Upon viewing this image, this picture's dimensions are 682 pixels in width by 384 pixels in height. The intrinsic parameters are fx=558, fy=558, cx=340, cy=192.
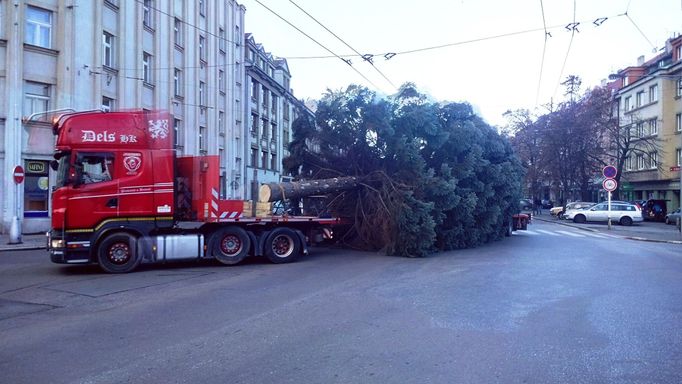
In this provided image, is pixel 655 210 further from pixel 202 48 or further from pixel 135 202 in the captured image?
pixel 135 202

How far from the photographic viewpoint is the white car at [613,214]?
35.8 meters

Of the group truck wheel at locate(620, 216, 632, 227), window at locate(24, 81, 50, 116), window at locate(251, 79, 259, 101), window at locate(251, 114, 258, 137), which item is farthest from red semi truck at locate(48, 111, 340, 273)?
window at locate(251, 79, 259, 101)

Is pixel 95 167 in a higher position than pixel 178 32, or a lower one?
lower

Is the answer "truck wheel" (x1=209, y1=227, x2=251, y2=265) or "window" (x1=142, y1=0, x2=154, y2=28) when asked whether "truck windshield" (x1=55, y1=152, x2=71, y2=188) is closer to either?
"truck wheel" (x1=209, y1=227, x2=251, y2=265)

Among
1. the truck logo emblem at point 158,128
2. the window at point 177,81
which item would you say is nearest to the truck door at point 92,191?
the truck logo emblem at point 158,128

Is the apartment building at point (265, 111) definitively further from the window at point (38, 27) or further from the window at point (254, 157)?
the window at point (38, 27)

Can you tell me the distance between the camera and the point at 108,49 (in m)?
25.6

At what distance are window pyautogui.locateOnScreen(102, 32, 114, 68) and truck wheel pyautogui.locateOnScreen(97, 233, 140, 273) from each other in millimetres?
15349

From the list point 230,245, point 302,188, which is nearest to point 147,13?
point 302,188

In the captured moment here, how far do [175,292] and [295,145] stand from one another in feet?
32.3

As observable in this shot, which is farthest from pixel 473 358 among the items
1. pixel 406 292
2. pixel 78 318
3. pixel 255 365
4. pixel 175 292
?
pixel 175 292

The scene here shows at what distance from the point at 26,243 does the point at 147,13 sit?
1427 centimetres

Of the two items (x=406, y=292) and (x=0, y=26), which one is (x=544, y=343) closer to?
(x=406, y=292)

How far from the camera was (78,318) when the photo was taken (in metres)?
7.70
